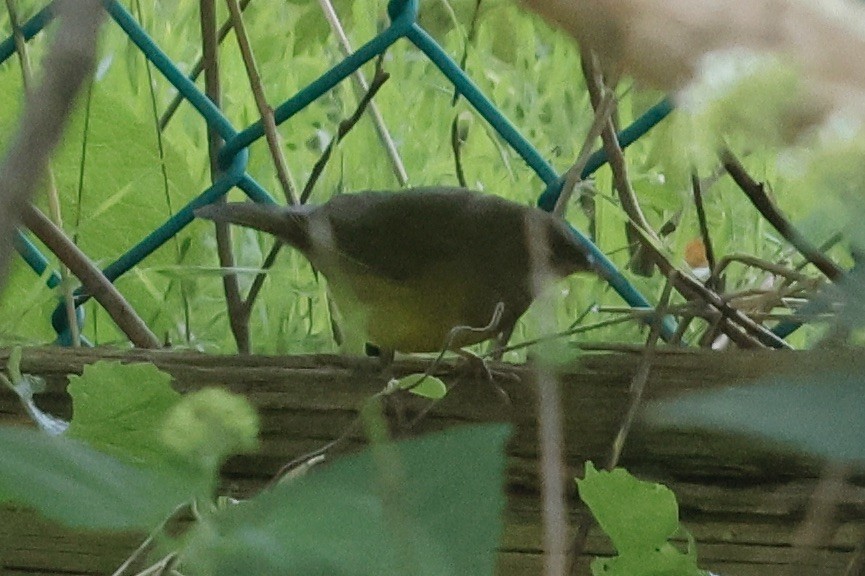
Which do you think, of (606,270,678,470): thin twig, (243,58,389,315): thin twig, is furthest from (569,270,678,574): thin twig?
(243,58,389,315): thin twig

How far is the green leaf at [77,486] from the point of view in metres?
0.24

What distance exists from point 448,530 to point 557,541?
3cm

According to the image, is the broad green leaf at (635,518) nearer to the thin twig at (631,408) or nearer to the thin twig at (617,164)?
the thin twig at (631,408)

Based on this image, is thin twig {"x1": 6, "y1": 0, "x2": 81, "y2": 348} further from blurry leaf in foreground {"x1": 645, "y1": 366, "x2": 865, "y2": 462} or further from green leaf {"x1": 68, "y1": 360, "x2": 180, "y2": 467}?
blurry leaf in foreground {"x1": 645, "y1": 366, "x2": 865, "y2": 462}

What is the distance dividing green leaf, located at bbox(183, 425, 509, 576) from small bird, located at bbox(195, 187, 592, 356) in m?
0.47

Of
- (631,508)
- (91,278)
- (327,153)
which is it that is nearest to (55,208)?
(91,278)

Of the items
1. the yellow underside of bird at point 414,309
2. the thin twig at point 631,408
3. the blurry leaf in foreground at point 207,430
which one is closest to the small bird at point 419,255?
the yellow underside of bird at point 414,309

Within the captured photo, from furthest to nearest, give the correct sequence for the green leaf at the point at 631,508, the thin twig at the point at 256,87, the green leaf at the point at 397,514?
the thin twig at the point at 256,87, the green leaf at the point at 631,508, the green leaf at the point at 397,514

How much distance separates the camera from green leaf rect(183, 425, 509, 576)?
24 cm

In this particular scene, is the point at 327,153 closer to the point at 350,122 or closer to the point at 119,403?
the point at 350,122

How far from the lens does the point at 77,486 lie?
Answer: 25cm

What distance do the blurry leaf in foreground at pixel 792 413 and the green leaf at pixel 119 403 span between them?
0.24 metres

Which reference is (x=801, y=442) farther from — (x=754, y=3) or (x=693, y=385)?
(x=693, y=385)

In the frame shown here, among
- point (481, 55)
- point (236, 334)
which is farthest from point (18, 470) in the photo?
point (481, 55)
